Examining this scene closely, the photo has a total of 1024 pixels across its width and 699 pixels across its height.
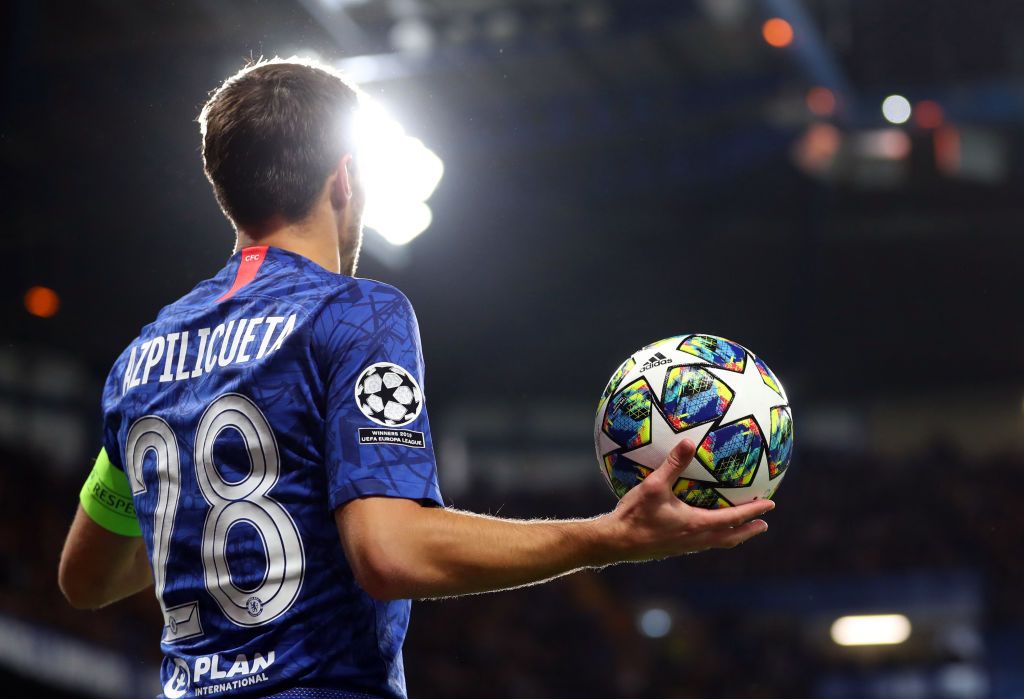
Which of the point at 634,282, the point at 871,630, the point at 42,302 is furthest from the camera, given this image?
the point at 634,282

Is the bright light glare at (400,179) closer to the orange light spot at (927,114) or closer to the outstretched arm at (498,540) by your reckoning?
the outstretched arm at (498,540)

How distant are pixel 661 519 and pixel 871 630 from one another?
67.6 ft

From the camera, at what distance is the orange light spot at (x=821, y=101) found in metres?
19.5

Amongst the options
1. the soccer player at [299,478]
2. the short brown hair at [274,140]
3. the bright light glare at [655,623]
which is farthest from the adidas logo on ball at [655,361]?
the bright light glare at [655,623]

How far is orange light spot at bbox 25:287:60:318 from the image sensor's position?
57.9ft

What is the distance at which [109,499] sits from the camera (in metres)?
2.39

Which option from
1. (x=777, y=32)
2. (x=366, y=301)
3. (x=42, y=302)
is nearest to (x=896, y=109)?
(x=777, y=32)

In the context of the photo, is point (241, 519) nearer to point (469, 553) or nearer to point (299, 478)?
point (299, 478)

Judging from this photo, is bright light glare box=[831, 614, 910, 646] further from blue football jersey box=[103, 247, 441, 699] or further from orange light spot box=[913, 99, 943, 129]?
blue football jersey box=[103, 247, 441, 699]

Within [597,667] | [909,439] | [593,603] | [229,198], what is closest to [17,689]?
[229,198]

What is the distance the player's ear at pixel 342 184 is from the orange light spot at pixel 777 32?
1615 centimetres

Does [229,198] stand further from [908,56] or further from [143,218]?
[908,56]

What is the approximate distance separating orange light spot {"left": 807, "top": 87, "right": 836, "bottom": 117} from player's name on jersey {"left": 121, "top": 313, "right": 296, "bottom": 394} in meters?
18.6

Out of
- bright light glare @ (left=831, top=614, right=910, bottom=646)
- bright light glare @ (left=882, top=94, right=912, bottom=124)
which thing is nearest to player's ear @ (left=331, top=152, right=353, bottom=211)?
bright light glare @ (left=831, top=614, right=910, bottom=646)
